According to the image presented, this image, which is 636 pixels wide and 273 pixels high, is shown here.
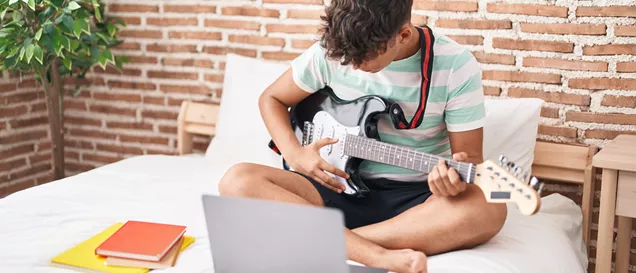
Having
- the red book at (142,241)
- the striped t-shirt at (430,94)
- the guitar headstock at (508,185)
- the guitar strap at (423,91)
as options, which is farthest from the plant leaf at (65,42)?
the guitar headstock at (508,185)

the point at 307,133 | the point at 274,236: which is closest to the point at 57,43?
the point at 307,133

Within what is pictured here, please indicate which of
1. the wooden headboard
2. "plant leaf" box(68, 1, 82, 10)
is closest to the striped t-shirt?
the wooden headboard

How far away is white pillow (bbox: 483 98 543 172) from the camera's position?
2.16m

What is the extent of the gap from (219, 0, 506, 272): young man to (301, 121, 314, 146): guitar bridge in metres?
0.04

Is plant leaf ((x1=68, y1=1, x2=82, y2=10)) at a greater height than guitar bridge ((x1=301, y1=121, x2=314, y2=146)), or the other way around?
plant leaf ((x1=68, y1=1, x2=82, y2=10))

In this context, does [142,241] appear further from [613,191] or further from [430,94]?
[613,191]

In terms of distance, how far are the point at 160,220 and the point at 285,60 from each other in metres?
1.01

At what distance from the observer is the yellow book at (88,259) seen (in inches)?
62.3

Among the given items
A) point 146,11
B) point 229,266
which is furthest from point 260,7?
point 229,266

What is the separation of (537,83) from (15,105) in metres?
2.17

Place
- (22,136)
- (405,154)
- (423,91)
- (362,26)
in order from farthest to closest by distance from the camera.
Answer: (22,136), (423,91), (405,154), (362,26)

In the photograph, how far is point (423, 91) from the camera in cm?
179

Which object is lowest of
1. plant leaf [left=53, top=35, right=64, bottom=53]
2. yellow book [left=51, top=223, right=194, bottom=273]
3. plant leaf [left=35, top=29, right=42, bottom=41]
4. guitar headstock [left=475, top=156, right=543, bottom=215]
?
yellow book [left=51, top=223, right=194, bottom=273]

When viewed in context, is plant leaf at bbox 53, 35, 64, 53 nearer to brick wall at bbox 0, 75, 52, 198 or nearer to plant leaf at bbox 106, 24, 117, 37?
plant leaf at bbox 106, 24, 117, 37
